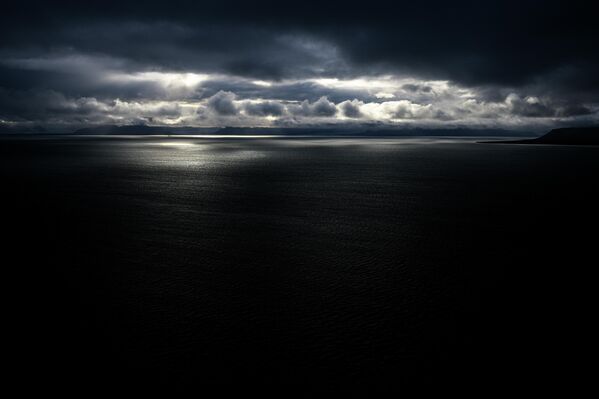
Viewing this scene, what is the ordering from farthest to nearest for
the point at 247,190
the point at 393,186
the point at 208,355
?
the point at 393,186
the point at 247,190
the point at 208,355

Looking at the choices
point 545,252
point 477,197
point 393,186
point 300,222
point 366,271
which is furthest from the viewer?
point 393,186

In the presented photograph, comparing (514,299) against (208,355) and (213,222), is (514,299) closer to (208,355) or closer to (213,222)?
(208,355)

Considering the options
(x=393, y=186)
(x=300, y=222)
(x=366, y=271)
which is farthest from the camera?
(x=393, y=186)

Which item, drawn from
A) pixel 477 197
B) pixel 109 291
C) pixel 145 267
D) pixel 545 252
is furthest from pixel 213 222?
pixel 477 197

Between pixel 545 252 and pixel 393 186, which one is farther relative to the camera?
pixel 393 186

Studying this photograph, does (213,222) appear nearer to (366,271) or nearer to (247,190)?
(366,271)

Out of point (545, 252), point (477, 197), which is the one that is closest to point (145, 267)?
point (545, 252)

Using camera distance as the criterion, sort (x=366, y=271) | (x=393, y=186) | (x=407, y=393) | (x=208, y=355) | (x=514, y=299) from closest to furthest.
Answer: (x=407, y=393)
(x=208, y=355)
(x=514, y=299)
(x=366, y=271)
(x=393, y=186)

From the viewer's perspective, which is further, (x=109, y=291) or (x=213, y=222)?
(x=213, y=222)
